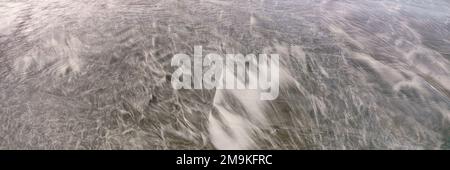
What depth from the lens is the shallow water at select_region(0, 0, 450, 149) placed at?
4.09ft

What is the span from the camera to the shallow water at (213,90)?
1.25 metres

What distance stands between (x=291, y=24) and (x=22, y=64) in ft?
4.51

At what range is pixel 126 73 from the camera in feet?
4.75

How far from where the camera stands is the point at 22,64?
58.7 inches

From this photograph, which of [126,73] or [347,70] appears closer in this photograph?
[126,73]

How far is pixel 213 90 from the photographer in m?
1.39

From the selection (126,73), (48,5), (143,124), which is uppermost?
(48,5)
